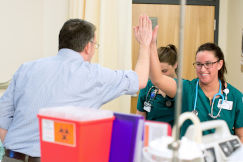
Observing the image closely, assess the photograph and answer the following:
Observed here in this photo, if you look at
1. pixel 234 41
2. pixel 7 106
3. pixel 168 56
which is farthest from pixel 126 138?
pixel 234 41

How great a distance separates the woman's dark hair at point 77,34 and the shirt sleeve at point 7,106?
0.31 m

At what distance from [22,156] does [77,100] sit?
0.34 meters

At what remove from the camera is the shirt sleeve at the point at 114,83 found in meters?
1.29

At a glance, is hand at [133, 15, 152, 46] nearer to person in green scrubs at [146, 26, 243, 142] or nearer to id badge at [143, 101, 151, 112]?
person in green scrubs at [146, 26, 243, 142]

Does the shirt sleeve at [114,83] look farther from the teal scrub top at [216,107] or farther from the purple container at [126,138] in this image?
the teal scrub top at [216,107]

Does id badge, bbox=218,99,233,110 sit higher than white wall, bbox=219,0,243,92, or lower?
lower

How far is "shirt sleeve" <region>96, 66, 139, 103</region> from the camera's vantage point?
1.29m

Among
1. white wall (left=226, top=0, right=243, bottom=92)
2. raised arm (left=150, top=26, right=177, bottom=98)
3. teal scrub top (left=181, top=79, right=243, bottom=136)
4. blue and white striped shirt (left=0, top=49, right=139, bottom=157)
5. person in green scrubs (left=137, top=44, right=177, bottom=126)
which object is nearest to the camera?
blue and white striped shirt (left=0, top=49, right=139, bottom=157)

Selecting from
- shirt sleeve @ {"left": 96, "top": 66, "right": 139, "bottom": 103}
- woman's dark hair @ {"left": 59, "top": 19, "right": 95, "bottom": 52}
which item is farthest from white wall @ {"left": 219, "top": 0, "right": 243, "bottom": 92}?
woman's dark hair @ {"left": 59, "top": 19, "right": 95, "bottom": 52}

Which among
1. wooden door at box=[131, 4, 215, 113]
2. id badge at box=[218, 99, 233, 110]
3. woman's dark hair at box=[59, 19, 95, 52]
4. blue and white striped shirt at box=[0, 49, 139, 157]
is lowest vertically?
id badge at box=[218, 99, 233, 110]

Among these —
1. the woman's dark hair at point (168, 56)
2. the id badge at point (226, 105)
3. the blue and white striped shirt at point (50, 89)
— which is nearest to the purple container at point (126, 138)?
the blue and white striped shirt at point (50, 89)

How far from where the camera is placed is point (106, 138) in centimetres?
91

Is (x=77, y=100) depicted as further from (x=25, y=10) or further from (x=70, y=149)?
(x=25, y=10)

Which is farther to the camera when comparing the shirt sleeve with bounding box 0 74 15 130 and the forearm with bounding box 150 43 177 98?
the forearm with bounding box 150 43 177 98
